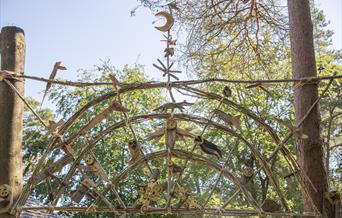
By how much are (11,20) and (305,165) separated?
1.70 metres

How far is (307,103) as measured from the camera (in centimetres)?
236

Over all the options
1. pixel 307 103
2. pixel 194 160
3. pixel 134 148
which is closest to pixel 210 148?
pixel 194 160

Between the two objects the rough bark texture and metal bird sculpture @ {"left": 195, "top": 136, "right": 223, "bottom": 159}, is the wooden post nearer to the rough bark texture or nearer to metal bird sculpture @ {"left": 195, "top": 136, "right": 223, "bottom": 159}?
metal bird sculpture @ {"left": 195, "top": 136, "right": 223, "bottom": 159}

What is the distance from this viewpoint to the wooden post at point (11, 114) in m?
1.82

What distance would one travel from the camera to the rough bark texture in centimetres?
221

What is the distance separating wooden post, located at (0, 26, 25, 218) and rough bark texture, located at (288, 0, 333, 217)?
137cm

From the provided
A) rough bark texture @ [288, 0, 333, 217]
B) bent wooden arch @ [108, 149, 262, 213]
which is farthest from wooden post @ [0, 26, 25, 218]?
rough bark texture @ [288, 0, 333, 217]

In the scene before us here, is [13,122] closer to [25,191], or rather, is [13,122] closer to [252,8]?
[25,191]

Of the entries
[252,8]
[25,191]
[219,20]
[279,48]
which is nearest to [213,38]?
[219,20]

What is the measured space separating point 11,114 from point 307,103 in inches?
60.3

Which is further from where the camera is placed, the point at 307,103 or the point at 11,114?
the point at 307,103

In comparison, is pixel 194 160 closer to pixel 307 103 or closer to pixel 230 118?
pixel 230 118

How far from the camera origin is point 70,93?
9.43 metres

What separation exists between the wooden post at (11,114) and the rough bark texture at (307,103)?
1.37 m
